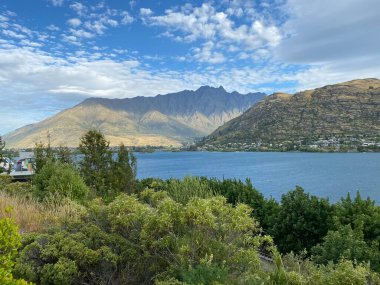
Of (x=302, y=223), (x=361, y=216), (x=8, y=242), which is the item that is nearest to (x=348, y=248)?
(x=361, y=216)

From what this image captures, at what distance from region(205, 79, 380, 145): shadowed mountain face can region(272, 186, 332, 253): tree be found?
156 m

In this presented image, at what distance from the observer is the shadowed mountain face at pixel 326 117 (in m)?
161

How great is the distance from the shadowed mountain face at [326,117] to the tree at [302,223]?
156 m

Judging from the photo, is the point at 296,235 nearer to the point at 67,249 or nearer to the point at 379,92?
the point at 67,249

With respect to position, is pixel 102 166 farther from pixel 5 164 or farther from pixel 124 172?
pixel 5 164

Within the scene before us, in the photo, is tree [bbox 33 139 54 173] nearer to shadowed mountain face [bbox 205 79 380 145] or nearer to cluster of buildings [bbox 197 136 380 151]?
cluster of buildings [bbox 197 136 380 151]

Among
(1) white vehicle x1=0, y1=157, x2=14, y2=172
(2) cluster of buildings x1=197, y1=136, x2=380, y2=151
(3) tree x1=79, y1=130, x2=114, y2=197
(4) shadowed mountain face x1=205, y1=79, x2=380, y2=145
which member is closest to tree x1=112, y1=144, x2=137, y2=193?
(3) tree x1=79, y1=130, x2=114, y2=197

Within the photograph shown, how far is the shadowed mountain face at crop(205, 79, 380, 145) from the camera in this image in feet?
529

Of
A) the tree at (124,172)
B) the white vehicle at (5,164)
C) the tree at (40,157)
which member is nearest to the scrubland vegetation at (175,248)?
the tree at (124,172)

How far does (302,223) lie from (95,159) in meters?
11.6

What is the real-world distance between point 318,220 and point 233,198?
3.90m

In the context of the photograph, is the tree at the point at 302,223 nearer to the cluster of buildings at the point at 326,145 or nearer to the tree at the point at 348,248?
the tree at the point at 348,248

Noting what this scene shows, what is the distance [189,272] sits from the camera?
4.27 metres

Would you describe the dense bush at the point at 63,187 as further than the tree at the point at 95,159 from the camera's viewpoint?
No
